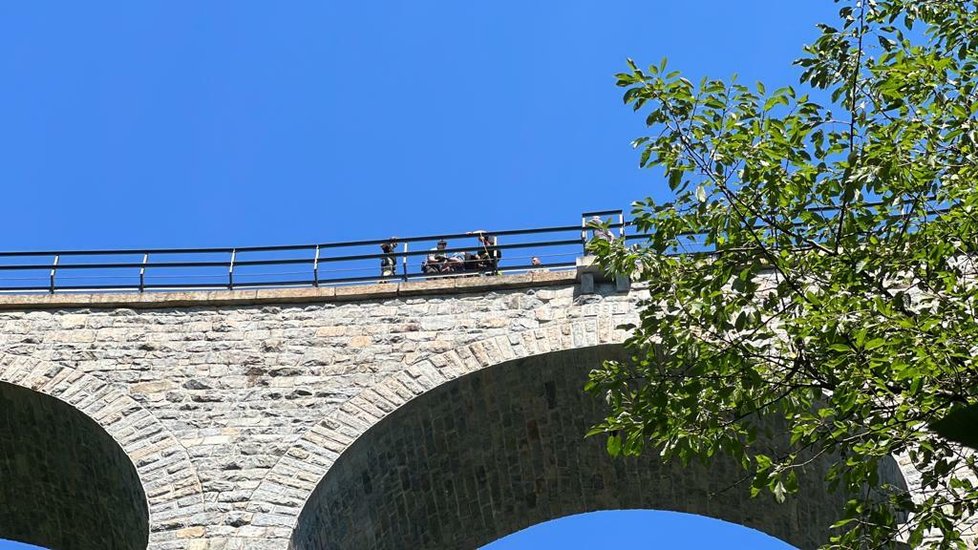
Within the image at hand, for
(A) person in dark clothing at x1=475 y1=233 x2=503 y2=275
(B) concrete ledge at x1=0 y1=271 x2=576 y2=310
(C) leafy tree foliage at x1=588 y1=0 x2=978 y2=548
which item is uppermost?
(A) person in dark clothing at x1=475 y1=233 x2=503 y2=275

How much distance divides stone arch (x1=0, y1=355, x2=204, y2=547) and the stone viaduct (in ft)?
0.07

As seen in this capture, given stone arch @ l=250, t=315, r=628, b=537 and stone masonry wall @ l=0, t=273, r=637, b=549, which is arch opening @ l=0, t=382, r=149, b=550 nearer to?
stone masonry wall @ l=0, t=273, r=637, b=549

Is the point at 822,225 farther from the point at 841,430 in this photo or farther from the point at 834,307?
the point at 841,430

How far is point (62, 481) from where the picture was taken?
635 inches

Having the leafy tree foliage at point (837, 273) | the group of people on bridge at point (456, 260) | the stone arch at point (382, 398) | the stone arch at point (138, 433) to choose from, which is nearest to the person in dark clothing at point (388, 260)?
the group of people on bridge at point (456, 260)

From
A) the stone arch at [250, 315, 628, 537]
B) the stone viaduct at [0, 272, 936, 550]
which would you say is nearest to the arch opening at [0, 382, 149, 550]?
the stone viaduct at [0, 272, 936, 550]

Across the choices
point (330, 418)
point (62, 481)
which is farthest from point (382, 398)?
point (62, 481)

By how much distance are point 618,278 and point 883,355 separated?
6.99m

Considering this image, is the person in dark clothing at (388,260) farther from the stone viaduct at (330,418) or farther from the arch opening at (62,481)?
the arch opening at (62,481)

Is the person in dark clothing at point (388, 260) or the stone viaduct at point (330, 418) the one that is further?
the person in dark clothing at point (388, 260)

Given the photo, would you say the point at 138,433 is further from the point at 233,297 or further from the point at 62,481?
the point at 233,297

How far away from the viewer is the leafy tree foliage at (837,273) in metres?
8.52

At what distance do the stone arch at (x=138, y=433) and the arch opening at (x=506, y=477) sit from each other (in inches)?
57.2

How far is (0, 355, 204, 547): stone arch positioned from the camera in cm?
1402
